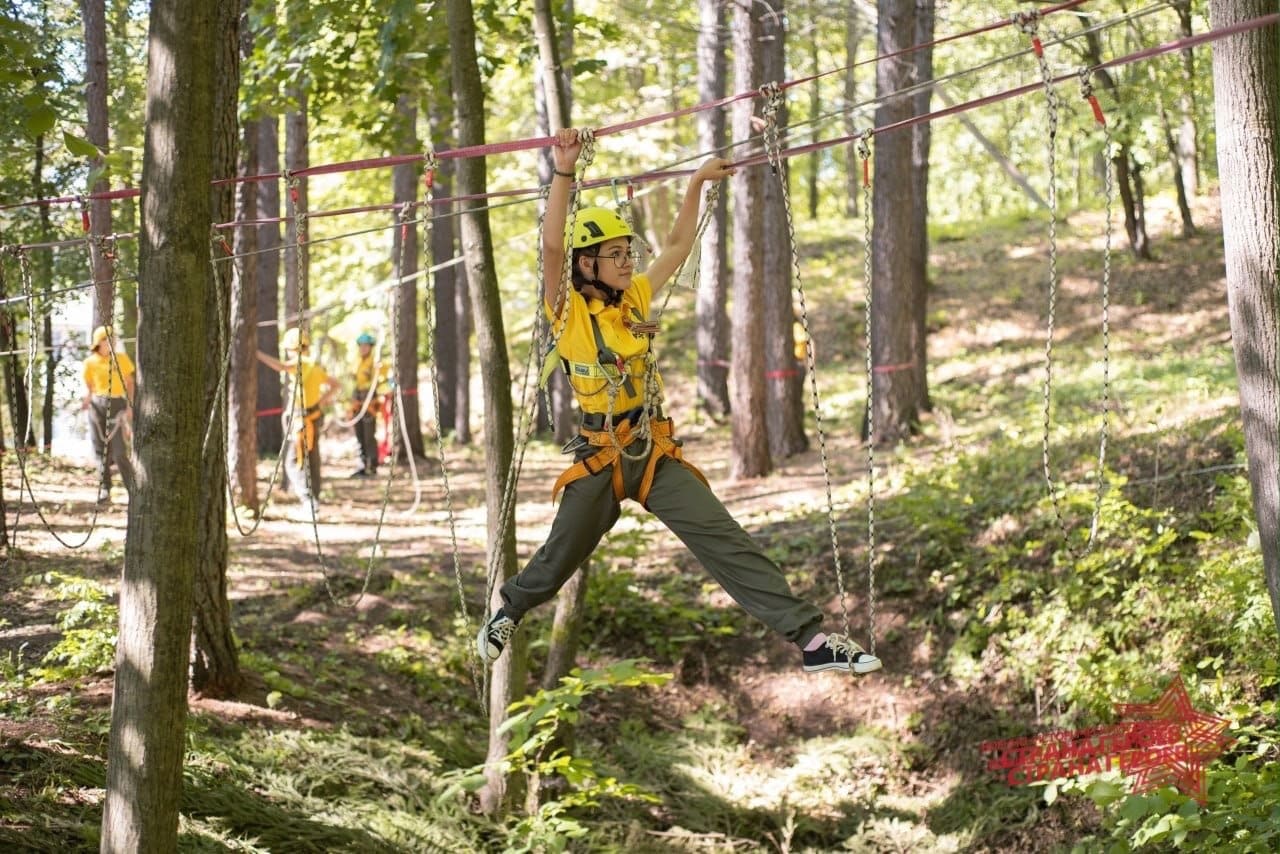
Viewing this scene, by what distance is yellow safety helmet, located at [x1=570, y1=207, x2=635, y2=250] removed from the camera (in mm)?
4438

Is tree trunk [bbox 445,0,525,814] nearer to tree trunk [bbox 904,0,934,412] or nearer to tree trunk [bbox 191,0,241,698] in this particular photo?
tree trunk [bbox 191,0,241,698]

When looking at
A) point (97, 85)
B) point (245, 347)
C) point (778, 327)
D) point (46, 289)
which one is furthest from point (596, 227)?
point (46, 289)

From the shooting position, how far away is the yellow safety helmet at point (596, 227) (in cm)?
444

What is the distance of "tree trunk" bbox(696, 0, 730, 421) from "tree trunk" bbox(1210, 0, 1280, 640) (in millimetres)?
8547

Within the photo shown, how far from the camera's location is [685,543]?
4359 millimetres

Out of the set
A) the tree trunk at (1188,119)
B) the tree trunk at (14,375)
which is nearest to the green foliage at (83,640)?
the tree trunk at (14,375)

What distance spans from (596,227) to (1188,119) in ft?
55.9

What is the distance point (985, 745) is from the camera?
7.08 metres

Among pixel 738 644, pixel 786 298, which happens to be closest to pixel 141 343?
pixel 738 644

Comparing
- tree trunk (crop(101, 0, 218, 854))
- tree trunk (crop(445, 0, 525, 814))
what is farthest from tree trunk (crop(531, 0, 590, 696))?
tree trunk (crop(101, 0, 218, 854))

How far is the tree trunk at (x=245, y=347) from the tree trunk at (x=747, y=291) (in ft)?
14.0

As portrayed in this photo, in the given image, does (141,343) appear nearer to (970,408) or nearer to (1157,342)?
(970,408)

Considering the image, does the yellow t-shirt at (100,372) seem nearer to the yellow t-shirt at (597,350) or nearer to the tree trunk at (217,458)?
the tree trunk at (217,458)

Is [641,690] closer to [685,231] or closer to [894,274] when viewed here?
[685,231]
